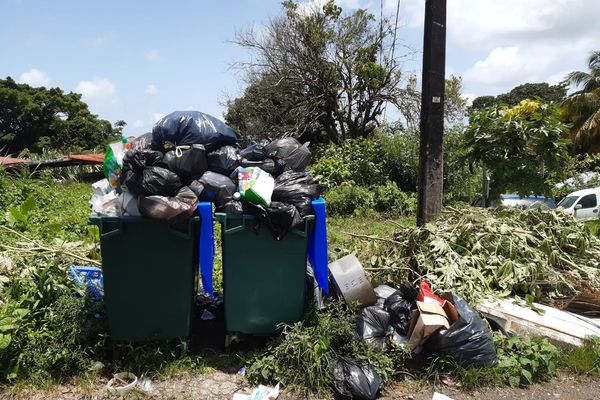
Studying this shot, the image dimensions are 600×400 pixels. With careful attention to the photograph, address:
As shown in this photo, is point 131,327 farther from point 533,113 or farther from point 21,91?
point 21,91

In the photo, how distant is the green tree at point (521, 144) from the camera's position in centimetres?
571

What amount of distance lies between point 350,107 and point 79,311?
15736 millimetres

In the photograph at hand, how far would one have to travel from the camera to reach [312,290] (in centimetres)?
386

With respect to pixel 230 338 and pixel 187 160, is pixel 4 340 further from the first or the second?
pixel 187 160

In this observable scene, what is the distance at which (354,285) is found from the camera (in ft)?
13.0

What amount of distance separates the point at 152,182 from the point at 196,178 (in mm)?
359

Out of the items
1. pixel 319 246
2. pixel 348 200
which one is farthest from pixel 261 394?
pixel 348 200

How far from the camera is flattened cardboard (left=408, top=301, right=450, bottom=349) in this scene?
3.46 m

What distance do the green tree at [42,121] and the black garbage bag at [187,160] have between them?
3863 cm

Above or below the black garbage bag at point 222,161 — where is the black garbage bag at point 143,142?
above

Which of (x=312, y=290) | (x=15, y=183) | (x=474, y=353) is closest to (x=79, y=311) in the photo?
(x=312, y=290)

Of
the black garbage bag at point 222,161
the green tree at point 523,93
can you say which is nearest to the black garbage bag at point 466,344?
the black garbage bag at point 222,161

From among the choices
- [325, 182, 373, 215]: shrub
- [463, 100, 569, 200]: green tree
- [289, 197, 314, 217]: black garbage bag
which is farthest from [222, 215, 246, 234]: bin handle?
[325, 182, 373, 215]: shrub

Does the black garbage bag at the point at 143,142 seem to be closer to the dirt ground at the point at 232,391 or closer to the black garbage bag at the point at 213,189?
the black garbage bag at the point at 213,189
